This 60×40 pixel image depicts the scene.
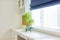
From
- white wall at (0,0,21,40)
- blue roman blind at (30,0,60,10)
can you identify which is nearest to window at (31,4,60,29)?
blue roman blind at (30,0,60,10)

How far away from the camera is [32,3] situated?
322 cm

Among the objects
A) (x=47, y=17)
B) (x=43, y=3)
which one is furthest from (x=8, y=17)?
(x=43, y=3)

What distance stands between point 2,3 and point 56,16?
2.53 metres

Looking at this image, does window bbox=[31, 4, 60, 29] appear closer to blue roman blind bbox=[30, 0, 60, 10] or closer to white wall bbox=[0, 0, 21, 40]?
blue roman blind bbox=[30, 0, 60, 10]

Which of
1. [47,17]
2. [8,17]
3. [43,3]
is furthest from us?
[8,17]

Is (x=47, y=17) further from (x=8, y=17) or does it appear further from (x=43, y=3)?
(x=8, y=17)

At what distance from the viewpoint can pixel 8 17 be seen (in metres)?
4.39

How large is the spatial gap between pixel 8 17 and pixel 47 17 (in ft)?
6.64

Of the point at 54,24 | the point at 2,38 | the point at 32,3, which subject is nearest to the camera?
the point at 54,24

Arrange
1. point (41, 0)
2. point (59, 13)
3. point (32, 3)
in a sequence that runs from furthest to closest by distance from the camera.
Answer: point (32, 3), point (41, 0), point (59, 13)

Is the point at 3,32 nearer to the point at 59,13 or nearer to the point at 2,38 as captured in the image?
the point at 2,38

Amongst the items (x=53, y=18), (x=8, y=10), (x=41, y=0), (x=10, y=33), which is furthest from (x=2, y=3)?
(x=53, y=18)

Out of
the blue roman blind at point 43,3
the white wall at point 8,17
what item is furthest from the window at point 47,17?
the white wall at point 8,17

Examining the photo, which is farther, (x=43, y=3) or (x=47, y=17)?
(x=47, y=17)
